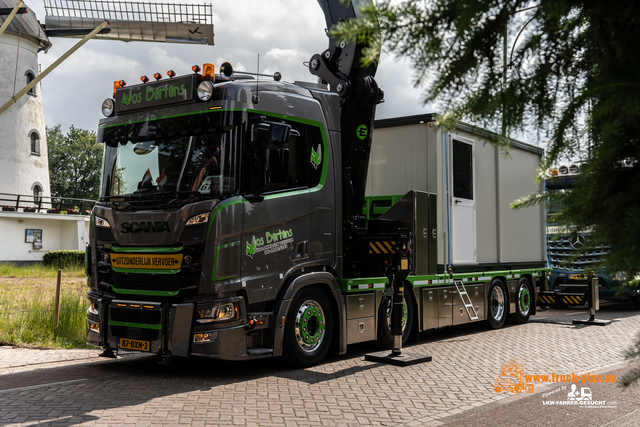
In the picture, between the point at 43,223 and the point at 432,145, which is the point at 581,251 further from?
the point at 43,223

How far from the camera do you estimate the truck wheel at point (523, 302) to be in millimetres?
12914

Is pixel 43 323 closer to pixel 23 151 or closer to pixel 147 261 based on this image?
pixel 147 261

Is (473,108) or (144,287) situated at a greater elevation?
(473,108)

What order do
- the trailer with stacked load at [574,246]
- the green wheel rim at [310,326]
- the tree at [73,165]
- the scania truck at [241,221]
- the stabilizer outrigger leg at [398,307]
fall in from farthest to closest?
the tree at [73,165]
the stabilizer outrigger leg at [398,307]
the green wheel rim at [310,326]
the scania truck at [241,221]
the trailer with stacked load at [574,246]

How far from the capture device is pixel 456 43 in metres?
1.94

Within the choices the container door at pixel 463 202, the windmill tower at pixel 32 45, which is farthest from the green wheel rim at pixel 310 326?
the windmill tower at pixel 32 45

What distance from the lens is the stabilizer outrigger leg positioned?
8231mm

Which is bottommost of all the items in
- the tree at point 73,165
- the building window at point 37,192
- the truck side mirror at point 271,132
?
the truck side mirror at point 271,132

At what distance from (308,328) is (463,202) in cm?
450

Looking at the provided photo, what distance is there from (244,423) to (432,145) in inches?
255

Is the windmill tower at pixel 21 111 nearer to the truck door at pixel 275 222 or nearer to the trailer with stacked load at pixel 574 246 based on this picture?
the truck door at pixel 275 222

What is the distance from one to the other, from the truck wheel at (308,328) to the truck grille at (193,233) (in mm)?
1550

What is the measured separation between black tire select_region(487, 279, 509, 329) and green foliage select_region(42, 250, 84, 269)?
24619mm

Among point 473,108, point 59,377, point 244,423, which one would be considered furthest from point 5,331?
point 473,108
